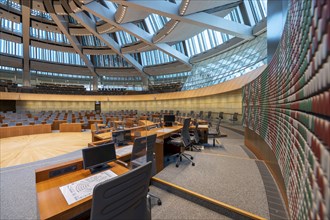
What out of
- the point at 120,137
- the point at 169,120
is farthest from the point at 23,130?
the point at 120,137

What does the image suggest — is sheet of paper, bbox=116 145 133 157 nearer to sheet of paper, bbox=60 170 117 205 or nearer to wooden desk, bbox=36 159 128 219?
wooden desk, bbox=36 159 128 219

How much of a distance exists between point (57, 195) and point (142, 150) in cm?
144

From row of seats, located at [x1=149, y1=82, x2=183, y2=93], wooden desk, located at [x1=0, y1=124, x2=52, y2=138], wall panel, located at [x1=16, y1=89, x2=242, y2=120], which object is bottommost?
wooden desk, located at [x1=0, y1=124, x2=52, y2=138]

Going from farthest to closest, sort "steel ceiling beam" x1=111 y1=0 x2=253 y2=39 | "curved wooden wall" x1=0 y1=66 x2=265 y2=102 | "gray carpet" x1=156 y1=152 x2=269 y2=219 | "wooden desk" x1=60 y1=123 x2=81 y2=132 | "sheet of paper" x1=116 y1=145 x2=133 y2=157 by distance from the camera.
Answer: "wooden desk" x1=60 y1=123 x2=81 y2=132 < "steel ceiling beam" x1=111 y1=0 x2=253 y2=39 < "curved wooden wall" x1=0 y1=66 x2=265 y2=102 < "sheet of paper" x1=116 y1=145 x2=133 y2=157 < "gray carpet" x1=156 y1=152 x2=269 y2=219

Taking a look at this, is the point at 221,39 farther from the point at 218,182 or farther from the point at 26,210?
the point at 26,210

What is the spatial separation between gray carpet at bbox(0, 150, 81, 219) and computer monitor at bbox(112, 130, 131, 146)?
1.65 m

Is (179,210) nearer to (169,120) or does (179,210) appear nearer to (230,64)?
(169,120)

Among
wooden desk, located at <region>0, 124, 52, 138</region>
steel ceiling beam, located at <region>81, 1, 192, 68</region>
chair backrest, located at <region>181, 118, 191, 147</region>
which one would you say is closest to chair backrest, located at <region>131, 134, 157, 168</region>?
chair backrest, located at <region>181, 118, 191, 147</region>

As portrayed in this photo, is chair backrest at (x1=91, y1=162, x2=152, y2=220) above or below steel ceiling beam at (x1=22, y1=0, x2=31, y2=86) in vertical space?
below

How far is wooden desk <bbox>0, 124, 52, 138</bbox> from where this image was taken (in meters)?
8.14

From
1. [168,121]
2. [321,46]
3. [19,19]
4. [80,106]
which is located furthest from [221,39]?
[80,106]

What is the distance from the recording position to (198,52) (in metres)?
18.5

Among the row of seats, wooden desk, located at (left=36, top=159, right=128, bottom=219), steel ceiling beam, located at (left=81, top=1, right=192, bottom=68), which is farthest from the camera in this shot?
the row of seats

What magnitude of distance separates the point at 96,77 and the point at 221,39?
67.5ft
